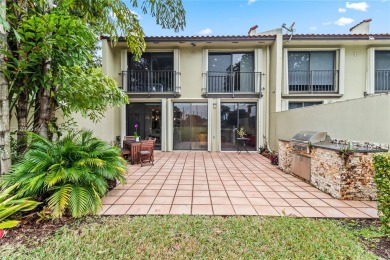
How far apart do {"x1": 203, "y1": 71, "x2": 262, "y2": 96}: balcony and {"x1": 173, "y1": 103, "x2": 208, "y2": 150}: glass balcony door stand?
1.06 metres

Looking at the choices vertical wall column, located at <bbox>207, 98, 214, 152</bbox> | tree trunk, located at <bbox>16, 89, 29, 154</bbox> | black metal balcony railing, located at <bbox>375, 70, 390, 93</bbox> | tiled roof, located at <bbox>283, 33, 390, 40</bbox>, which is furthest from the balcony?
tree trunk, located at <bbox>16, 89, 29, 154</bbox>

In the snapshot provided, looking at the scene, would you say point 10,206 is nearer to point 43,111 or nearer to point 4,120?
point 4,120

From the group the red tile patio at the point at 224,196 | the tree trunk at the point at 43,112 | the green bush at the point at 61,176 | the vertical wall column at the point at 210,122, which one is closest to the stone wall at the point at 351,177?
the red tile patio at the point at 224,196

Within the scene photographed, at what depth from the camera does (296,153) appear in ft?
18.2

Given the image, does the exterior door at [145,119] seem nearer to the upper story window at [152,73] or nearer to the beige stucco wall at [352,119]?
the upper story window at [152,73]

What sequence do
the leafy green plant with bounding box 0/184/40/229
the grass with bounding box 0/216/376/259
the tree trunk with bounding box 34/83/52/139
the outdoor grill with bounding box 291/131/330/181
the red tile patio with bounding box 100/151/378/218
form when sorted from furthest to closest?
the outdoor grill with bounding box 291/131/330/181 → the tree trunk with bounding box 34/83/52/139 → the red tile patio with bounding box 100/151/378/218 → the leafy green plant with bounding box 0/184/40/229 → the grass with bounding box 0/216/376/259

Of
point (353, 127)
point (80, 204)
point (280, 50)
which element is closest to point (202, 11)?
point (280, 50)

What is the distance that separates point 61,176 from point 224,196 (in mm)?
2983

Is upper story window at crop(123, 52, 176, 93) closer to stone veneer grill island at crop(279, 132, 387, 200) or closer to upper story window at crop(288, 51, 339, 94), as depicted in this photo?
upper story window at crop(288, 51, 339, 94)

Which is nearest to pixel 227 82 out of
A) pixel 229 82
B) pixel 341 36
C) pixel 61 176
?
pixel 229 82

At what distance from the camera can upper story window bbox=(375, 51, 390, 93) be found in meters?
9.72

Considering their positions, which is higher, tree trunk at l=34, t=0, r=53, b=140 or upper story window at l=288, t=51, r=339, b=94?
upper story window at l=288, t=51, r=339, b=94

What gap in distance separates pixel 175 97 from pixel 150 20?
535cm

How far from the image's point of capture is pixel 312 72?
32.6ft
